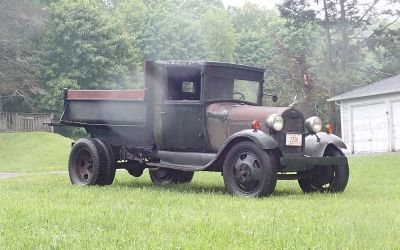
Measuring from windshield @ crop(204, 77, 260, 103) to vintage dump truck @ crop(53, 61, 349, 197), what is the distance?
2 centimetres

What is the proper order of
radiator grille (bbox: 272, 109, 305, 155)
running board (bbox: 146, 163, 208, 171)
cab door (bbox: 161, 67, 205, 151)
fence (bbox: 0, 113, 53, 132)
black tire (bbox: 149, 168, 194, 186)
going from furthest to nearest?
1. fence (bbox: 0, 113, 53, 132)
2. black tire (bbox: 149, 168, 194, 186)
3. cab door (bbox: 161, 67, 205, 151)
4. running board (bbox: 146, 163, 208, 171)
5. radiator grille (bbox: 272, 109, 305, 155)

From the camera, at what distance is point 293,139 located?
8266 millimetres

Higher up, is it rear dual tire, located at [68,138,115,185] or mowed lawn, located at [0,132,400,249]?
rear dual tire, located at [68,138,115,185]

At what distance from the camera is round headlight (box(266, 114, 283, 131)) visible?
26.2 ft

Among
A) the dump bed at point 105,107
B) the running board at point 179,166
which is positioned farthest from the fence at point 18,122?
the running board at point 179,166

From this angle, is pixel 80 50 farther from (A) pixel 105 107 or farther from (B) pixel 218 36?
(A) pixel 105 107

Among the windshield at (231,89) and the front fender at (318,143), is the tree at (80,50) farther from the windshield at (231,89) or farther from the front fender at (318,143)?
the front fender at (318,143)

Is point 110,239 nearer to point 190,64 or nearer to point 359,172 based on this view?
point 190,64

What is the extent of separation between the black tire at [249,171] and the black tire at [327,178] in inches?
48.0

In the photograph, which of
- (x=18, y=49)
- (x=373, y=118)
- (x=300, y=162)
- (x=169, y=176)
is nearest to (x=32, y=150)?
(x=18, y=49)

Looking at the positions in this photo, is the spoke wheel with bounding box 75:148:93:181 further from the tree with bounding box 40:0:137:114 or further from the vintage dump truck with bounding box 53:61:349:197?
the tree with bounding box 40:0:137:114

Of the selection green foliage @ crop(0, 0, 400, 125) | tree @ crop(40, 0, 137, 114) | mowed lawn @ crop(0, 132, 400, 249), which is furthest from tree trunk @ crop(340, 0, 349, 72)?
mowed lawn @ crop(0, 132, 400, 249)

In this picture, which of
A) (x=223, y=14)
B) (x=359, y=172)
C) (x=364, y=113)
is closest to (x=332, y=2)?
(x=364, y=113)

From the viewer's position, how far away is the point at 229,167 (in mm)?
8109
